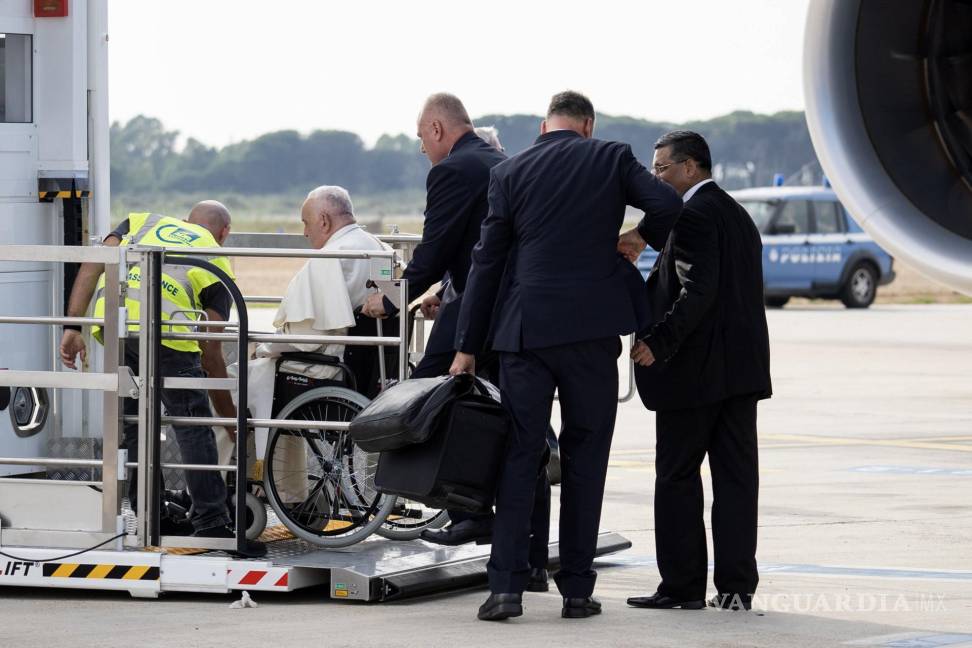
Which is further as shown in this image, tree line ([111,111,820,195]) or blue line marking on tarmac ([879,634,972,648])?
tree line ([111,111,820,195])

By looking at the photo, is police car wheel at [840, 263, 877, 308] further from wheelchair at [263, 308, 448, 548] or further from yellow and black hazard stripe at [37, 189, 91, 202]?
wheelchair at [263, 308, 448, 548]

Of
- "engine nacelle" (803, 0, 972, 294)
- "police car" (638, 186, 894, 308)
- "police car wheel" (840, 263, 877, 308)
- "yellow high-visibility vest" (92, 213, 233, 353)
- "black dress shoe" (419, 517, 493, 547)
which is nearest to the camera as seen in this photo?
"engine nacelle" (803, 0, 972, 294)

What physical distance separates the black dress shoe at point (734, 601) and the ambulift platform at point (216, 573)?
1074 mm

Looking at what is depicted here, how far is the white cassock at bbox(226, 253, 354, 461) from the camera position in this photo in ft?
21.9

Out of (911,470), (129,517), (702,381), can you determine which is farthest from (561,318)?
(911,470)

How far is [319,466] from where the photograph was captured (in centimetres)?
675

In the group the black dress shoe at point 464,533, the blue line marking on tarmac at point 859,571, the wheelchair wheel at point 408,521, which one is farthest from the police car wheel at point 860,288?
the black dress shoe at point 464,533

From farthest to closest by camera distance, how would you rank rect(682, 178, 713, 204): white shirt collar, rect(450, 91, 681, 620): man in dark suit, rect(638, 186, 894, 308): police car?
1. rect(638, 186, 894, 308): police car
2. rect(682, 178, 713, 204): white shirt collar
3. rect(450, 91, 681, 620): man in dark suit

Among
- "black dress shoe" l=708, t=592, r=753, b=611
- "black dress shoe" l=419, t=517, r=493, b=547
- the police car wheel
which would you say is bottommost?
the police car wheel

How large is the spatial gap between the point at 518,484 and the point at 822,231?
71.0 ft

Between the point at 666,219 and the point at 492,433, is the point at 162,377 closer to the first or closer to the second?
the point at 492,433

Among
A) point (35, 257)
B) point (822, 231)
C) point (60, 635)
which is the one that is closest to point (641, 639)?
point (60, 635)

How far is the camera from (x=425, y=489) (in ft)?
19.1

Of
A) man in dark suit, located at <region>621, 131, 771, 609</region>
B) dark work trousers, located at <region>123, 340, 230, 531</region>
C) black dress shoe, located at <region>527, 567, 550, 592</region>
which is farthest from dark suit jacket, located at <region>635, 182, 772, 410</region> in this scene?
dark work trousers, located at <region>123, 340, 230, 531</region>
